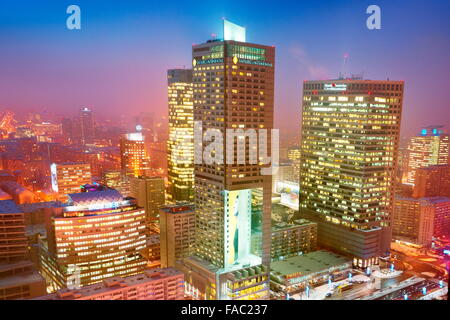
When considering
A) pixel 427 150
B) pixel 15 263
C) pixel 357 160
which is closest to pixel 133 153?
pixel 15 263

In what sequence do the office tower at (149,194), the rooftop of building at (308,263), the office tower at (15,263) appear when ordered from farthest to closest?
the office tower at (149,194)
the rooftop of building at (308,263)
the office tower at (15,263)

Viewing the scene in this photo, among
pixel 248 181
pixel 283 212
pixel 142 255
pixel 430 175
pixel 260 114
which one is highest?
pixel 260 114

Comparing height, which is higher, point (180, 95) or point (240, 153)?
point (180, 95)

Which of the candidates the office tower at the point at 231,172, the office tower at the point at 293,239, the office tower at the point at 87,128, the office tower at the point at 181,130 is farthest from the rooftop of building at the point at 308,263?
the office tower at the point at 87,128

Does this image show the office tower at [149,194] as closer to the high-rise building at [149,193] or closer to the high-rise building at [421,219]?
the high-rise building at [149,193]

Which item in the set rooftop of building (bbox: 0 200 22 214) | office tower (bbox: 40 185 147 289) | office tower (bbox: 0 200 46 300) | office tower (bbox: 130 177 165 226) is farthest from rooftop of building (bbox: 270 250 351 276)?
rooftop of building (bbox: 0 200 22 214)

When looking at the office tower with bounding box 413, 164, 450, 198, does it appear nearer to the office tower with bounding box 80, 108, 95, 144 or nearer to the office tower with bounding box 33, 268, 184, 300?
the office tower with bounding box 33, 268, 184, 300

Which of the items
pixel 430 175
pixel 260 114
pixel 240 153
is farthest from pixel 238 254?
pixel 430 175
